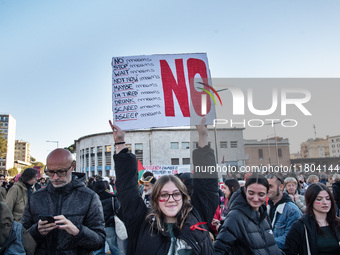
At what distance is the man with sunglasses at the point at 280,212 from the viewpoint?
4.04 metres

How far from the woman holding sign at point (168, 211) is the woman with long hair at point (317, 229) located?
61.2 inches

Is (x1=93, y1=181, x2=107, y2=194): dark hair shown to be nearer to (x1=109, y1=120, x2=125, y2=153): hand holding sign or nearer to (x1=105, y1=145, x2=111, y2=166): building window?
(x1=109, y1=120, x2=125, y2=153): hand holding sign

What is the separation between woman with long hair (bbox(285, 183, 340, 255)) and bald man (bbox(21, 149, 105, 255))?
2.22 meters

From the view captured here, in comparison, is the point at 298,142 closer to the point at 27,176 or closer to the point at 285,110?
the point at 285,110

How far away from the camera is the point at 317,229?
132 inches

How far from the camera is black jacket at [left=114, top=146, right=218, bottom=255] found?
214 cm

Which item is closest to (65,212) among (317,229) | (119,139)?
(119,139)

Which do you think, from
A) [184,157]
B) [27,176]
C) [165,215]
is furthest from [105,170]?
[165,215]

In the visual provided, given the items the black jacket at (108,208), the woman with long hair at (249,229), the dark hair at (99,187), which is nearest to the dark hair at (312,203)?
the woman with long hair at (249,229)

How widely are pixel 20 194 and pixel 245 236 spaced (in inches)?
166

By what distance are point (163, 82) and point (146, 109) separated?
434 millimetres

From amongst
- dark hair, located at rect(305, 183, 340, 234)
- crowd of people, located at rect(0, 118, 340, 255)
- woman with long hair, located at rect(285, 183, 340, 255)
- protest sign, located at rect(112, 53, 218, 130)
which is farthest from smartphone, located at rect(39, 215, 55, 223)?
dark hair, located at rect(305, 183, 340, 234)

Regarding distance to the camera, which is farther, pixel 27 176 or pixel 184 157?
pixel 184 157

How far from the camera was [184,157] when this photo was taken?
165 ft
